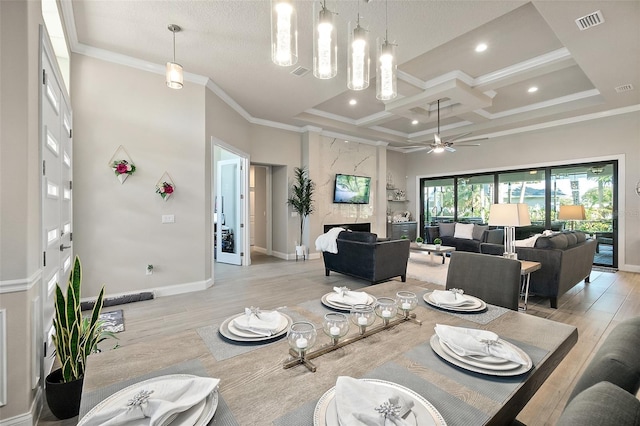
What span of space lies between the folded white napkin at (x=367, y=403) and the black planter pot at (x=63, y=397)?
6.31 ft

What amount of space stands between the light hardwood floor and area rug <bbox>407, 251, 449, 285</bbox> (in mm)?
1156

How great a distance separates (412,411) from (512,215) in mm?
3396

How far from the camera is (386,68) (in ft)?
5.76

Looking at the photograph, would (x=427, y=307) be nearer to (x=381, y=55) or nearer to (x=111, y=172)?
(x=381, y=55)

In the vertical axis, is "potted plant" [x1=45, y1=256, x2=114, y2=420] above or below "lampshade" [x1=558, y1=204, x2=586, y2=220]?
below

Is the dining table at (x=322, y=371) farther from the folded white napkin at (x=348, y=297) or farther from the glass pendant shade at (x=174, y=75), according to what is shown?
the glass pendant shade at (x=174, y=75)

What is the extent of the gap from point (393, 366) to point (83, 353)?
78.6 inches

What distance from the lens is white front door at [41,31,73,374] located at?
2023 mm

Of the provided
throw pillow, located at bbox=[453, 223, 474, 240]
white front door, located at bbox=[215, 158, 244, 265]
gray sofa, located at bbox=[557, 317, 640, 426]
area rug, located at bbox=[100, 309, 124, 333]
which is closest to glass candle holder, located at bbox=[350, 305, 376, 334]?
gray sofa, located at bbox=[557, 317, 640, 426]

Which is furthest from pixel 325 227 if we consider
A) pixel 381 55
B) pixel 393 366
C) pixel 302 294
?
pixel 393 366

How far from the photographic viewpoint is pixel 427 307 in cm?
148

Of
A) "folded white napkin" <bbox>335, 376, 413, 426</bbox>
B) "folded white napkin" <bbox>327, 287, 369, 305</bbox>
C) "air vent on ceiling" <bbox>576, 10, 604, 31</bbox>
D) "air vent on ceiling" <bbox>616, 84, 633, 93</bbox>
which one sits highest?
"air vent on ceiling" <bbox>616, 84, 633, 93</bbox>

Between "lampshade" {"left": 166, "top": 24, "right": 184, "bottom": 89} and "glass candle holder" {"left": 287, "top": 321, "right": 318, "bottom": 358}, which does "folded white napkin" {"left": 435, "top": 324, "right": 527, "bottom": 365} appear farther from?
"lampshade" {"left": 166, "top": 24, "right": 184, "bottom": 89}

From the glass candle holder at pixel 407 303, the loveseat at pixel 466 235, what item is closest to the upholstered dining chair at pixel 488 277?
the glass candle holder at pixel 407 303
